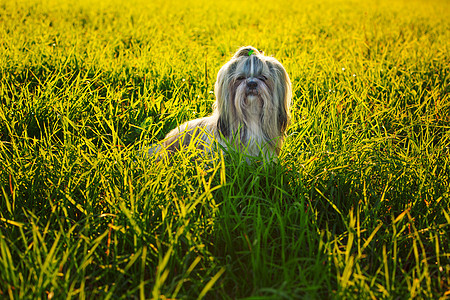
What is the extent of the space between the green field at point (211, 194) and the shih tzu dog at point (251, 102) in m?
0.19

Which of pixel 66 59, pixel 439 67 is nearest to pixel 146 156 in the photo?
pixel 66 59

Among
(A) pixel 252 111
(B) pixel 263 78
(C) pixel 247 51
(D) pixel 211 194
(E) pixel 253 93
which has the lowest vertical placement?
(D) pixel 211 194

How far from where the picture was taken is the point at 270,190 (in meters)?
2.38

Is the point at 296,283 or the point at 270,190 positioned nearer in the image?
the point at 296,283

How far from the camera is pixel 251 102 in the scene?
2.66m

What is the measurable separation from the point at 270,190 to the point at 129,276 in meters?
1.05

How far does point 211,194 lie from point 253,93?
3.38 feet

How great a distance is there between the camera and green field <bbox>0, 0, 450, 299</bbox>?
→ 162 centimetres

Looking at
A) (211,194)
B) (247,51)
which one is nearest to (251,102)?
(247,51)

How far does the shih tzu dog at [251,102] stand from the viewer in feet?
8.65

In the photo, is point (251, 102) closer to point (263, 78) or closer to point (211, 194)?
point (263, 78)

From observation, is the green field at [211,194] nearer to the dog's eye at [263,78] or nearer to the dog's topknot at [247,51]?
the dog's eye at [263,78]

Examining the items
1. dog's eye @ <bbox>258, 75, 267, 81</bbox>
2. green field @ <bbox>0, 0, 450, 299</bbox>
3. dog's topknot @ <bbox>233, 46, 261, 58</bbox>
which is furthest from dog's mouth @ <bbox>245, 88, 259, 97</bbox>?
green field @ <bbox>0, 0, 450, 299</bbox>

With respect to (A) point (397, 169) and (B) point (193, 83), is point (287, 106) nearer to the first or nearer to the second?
(A) point (397, 169)
